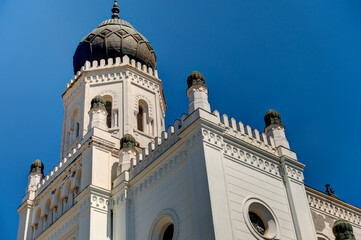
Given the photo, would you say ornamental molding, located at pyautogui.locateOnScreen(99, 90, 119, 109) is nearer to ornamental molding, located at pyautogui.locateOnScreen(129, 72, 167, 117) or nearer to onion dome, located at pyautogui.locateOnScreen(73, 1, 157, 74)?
ornamental molding, located at pyautogui.locateOnScreen(129, 72, 167, 117)

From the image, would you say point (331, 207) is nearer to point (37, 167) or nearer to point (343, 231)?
point (343, 231)

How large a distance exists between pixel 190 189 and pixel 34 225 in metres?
11.0

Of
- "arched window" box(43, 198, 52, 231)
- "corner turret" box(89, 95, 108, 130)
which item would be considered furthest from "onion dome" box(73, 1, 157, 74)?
"arched window" box(43, 198, 52, 231)

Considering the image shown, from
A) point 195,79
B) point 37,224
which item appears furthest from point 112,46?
point 195,79

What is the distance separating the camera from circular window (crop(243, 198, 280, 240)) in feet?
60.3

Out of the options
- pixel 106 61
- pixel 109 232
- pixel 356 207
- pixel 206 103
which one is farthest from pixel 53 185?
pixel 356 207

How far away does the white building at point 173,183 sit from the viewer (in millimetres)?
17797

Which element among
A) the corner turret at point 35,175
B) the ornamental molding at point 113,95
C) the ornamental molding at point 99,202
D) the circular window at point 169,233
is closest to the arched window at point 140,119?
the ornamental molding at point 113,95

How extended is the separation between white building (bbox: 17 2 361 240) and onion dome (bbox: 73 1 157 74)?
186 cm

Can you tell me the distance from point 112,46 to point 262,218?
49.3ft

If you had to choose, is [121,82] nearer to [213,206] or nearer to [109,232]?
[109,232]

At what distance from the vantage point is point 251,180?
1911 cm

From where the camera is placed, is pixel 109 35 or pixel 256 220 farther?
pixel 109 35

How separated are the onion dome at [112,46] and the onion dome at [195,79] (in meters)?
10.2
